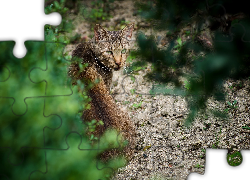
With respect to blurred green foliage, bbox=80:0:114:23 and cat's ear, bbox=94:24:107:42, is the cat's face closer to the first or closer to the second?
cat's ear, bbox=94:24:107:42

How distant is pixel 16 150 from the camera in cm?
204

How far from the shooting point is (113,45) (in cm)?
212

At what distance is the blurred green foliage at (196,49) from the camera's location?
1.73 m

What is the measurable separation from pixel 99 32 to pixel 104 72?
316 millimetres

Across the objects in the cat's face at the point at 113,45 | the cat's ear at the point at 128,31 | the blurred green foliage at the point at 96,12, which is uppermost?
the blurred green foliage at the point at 96,12

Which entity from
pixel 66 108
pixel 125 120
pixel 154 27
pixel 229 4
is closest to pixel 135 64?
pixel 154 27

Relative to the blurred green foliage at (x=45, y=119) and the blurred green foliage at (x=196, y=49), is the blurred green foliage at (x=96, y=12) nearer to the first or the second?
the blurred green foliage at (x=45, y=119)

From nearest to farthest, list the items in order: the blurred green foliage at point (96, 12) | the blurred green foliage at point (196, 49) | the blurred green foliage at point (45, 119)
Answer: the blurred green foliage at point (196, 49)
the blurred green foliage at point (45, 119)
the blurred green foliage at point (96, 12)

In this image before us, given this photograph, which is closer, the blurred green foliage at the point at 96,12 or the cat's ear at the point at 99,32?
the cat's ear at the point at 99,32

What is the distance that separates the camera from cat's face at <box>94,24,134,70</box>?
2.08 m

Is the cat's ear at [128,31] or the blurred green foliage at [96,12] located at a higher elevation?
the blurred green foliage at [96,12]

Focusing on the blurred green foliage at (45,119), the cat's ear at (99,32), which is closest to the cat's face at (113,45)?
the cat's ear at (99,32)

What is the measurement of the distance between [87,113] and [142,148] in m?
0.52

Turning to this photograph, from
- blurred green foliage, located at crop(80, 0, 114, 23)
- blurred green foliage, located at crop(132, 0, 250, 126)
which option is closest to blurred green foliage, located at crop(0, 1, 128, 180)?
blurred green foliage, located at crop(80, 0, 114, 23)
